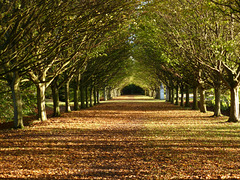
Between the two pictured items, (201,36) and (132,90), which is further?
(132,90)

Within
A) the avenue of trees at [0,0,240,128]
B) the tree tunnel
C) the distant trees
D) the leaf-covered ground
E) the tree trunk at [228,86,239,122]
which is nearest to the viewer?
the leaf-covered ground

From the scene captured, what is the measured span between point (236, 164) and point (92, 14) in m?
8.35

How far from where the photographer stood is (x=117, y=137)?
1275cm

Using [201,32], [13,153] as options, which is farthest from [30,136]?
[201,32]

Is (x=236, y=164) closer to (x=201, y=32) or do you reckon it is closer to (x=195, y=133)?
(x=195, y=133)

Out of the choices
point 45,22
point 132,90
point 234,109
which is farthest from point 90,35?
point 132,90

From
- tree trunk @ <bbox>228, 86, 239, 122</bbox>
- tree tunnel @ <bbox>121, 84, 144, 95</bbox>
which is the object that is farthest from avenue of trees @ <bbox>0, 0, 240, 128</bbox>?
tree tunnel @ <bbox>121, 84, 144, 95</bbox>

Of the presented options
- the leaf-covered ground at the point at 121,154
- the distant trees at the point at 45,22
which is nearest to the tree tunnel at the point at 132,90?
the distant trees at the point at 45,22

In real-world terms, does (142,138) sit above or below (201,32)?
below

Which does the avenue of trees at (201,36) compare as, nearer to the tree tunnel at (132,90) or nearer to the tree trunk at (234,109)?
the tree trunk at (234,109)

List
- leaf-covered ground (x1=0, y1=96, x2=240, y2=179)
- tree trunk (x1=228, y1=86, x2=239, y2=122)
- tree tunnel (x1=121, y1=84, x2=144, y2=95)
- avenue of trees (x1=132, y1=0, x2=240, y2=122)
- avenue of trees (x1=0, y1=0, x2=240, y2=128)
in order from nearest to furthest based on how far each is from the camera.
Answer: leaf-covered ground (x1=0, y1=96, x2=240, y2=179), avenue of trees (x1=0, y1=0, x2=240, y2=128), avenue of trees (x1=132, y1=0, x2=240, y2=122), tree trunk (x1=228, y1=86, x2=239, y2=122), tree tunnel (x1=121, y1=84, x2=144, y2=95)

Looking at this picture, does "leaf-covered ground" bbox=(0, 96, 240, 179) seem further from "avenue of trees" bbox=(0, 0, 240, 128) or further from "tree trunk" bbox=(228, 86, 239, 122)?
"tree trunk" bbox=(228, 86, 239, 122)

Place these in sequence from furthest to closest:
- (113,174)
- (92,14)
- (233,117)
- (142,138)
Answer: (233,117)
(92,14)
(142,138)
(113,174)

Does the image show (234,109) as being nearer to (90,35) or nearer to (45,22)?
(90,35)
